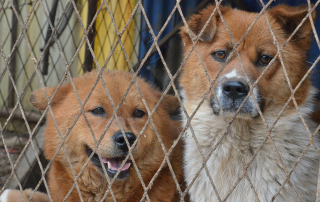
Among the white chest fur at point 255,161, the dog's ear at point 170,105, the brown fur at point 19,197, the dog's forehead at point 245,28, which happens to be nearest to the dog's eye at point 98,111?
the dog's ear at point 170,105

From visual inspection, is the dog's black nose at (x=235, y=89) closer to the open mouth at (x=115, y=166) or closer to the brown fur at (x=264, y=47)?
the brown fur at (x=264, y=47)

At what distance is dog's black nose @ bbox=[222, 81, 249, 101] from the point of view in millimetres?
2600

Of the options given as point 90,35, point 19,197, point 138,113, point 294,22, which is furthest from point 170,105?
point 90,35

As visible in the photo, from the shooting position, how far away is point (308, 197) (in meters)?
2.76

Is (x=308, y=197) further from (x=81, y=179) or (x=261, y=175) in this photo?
(x=81, y=179)

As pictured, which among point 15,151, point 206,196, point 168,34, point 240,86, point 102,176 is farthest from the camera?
point 15,151

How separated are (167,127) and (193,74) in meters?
0.55

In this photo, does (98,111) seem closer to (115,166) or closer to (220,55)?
(115,166)

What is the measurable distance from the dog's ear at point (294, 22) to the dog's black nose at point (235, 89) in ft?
2.37

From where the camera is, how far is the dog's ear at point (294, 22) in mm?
2886

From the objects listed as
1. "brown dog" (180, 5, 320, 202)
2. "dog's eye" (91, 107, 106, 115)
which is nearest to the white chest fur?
"brown dog" (180, 5, 320, 202)

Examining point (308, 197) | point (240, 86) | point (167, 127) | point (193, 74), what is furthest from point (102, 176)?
point (308, 197)

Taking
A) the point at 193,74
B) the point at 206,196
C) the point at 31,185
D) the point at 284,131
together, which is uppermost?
the point at 193,74

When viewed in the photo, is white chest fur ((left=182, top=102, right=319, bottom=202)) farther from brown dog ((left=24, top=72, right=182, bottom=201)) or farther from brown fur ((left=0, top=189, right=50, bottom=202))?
brown fur ((left=0, top=189, right=50, bottom=202))
